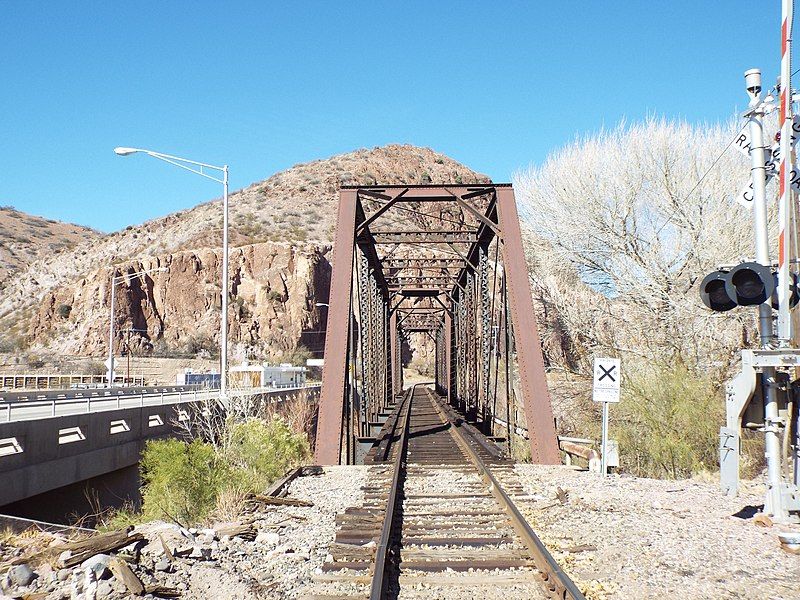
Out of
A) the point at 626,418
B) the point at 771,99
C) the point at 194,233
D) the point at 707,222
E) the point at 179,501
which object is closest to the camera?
the point at 771,99

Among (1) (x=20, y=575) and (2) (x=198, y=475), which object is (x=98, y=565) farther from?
(2) (x=198, y=475)

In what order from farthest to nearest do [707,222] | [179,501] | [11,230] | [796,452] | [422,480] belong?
[11,230] < [707,222] < [422,480] < [179,501] < [796,452]

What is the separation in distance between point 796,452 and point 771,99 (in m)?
4.20

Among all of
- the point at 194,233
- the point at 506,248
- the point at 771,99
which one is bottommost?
the point at 506,248

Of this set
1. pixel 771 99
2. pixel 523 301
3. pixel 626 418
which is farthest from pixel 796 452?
pixel 626 418

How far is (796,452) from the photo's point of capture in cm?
843

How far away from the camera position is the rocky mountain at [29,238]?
10056 centimetres

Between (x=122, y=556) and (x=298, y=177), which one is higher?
(x=298, y=177)

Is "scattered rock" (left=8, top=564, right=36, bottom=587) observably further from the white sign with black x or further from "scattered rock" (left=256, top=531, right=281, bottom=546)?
the white sign with black x

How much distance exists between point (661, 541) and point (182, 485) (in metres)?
6.93

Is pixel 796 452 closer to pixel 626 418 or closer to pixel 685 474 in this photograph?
pixel 685 474

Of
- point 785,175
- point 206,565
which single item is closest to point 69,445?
point 206,565

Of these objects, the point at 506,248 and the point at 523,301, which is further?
the point at 506,248

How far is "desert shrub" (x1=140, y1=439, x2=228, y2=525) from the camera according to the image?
11.2 m
